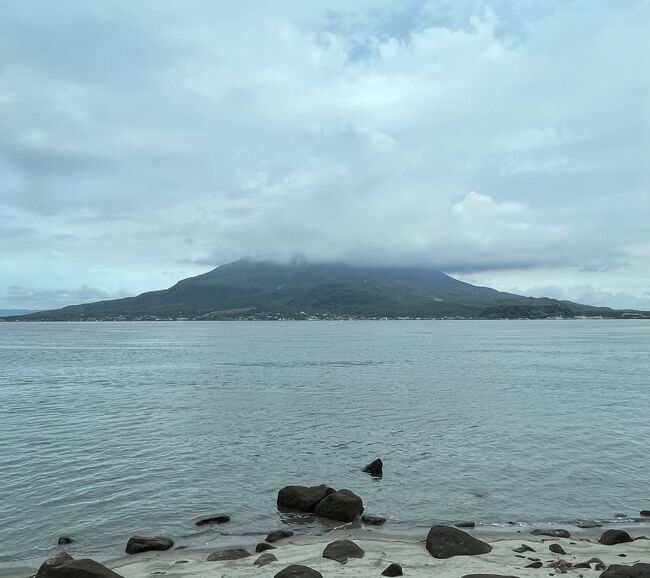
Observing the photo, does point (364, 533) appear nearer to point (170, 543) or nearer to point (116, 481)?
point (170, 543)

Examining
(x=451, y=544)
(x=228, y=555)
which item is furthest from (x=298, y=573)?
(x=451, y=544)

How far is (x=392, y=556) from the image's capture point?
16891mm

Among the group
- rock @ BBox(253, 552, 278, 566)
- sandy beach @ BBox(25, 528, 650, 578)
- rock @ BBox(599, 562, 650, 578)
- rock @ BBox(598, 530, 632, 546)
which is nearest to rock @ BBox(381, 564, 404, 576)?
sandy beach @ BBox(25, 528, 650, 578)

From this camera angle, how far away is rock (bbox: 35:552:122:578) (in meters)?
14.1

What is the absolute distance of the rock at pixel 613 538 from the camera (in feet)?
60.1

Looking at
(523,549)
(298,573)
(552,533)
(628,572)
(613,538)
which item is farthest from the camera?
(552,533)

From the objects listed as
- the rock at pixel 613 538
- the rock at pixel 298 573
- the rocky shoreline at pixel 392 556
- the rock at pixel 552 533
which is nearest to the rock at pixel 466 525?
the rocky shoreline at pixel 392 556

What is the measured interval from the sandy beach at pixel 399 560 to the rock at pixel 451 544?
242mm

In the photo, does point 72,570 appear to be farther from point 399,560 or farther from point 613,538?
point 613,538

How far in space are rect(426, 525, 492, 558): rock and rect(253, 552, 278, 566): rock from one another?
4893mm

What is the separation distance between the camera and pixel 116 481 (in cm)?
2642

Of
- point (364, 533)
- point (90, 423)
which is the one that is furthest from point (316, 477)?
point (90, 423)

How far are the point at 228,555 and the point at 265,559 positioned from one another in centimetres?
136

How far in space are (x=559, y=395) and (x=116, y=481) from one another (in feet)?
149
